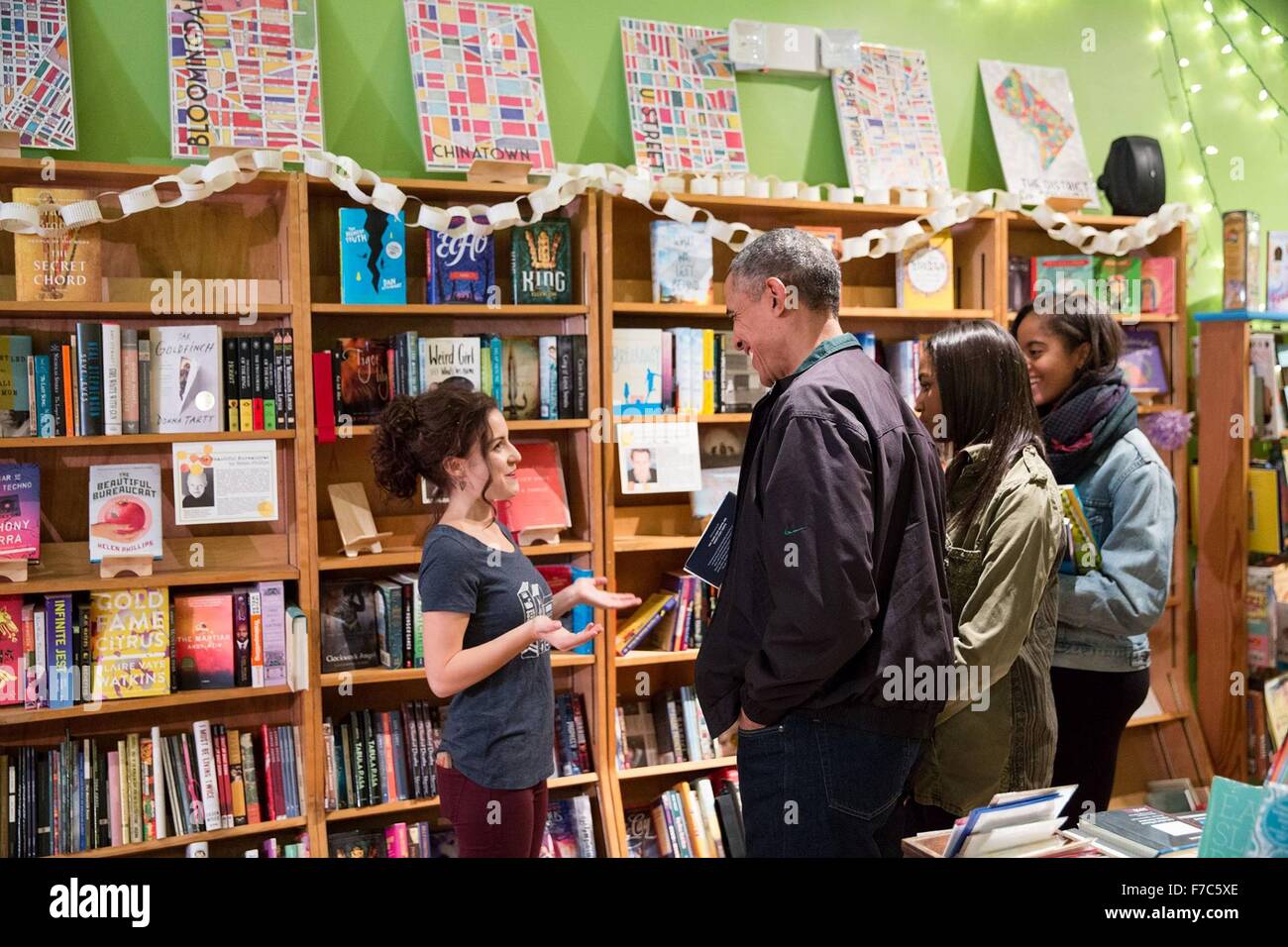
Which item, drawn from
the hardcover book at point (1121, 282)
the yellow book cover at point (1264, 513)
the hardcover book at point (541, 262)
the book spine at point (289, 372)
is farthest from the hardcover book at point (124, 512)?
the yellow book cover at point (1264, 513)

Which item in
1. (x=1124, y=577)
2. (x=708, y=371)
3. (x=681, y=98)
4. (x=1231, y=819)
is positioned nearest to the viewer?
(x=1231, y=819)

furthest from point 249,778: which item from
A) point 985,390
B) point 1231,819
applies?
point 1231,819

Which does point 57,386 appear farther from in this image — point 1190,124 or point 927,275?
point 1190,124

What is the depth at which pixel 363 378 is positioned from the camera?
123 inches

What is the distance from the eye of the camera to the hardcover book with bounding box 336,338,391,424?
311 centimetres

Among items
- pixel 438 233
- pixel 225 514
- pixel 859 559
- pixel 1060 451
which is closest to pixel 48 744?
pixel 225 514

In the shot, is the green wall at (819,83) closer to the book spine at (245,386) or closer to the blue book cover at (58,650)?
the book spine at (245,386)

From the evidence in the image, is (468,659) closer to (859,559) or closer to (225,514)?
(859,559)

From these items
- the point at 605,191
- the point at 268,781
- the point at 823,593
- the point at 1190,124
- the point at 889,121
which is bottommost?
the point at 268,781

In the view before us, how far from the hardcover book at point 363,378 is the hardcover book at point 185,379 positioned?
0.33 meters

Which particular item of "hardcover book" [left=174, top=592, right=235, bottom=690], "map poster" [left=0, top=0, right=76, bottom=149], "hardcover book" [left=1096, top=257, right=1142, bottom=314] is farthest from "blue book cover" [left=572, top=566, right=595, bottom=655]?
"hardcover book" [left=1096, top=257, right=1142, bottom=314]

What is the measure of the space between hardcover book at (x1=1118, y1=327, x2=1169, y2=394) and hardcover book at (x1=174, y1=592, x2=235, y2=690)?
10.7ft

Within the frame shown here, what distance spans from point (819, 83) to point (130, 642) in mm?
2919

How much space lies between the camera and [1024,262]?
391 centimetres
